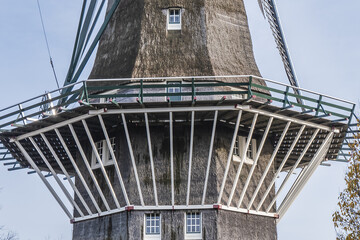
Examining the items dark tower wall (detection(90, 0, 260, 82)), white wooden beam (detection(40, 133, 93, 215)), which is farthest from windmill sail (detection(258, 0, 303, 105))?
white wooden beam (detection(40, 133, 93, 215))

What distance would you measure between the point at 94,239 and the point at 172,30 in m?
7.03

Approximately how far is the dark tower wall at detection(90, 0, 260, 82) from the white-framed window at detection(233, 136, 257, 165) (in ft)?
7.10

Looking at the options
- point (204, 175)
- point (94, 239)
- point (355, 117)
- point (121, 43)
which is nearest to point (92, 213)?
point (94, 239)

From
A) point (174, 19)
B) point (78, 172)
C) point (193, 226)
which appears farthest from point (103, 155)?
point (174, 19)

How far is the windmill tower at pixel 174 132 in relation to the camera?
2366 cm

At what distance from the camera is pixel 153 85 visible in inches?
920

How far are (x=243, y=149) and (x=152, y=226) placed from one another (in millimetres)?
3734

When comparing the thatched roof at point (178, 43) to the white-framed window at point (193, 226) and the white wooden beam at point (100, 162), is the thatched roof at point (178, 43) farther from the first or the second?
the white-framed window at point (193, 226)

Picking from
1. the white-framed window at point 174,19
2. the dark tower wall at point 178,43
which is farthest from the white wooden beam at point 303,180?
the white-framed window at point 174,19

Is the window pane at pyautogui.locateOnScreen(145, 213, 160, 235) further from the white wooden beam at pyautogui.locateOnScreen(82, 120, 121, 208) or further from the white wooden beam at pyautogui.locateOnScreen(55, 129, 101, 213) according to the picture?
the white wooden beam at pyautogui.locateOnScreen(55, 129, 101, 213)

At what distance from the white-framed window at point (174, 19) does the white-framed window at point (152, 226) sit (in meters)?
6.12

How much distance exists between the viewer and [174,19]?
1026 inches

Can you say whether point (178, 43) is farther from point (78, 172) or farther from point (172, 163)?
point (78, 172)

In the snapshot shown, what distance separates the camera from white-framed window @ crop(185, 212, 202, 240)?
2375 centimetres
